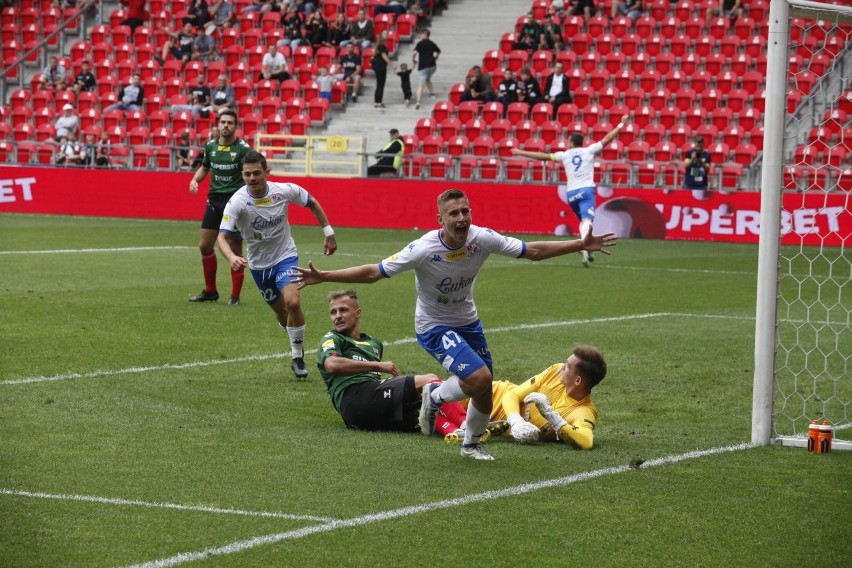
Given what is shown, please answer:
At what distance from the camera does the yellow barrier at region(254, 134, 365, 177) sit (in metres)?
32.0

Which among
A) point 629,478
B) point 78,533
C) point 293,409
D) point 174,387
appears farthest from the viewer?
point 174,387

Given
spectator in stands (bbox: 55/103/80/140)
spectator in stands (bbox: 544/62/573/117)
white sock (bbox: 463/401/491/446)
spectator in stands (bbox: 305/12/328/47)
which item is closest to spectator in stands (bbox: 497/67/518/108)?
spectator in stands (bbox: 544/62/573/117)

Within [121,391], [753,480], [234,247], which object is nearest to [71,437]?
[121,391]

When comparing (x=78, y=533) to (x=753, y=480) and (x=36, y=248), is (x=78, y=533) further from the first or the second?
(x=36, y=248)

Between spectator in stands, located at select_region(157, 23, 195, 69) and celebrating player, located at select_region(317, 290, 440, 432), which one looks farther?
spectator in stands, located at select_region(157, 23, 195, 69)

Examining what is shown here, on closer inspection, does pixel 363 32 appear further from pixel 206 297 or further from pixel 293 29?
pixel 206 297

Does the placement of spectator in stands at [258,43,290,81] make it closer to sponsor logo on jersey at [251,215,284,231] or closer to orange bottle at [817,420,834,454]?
sponsor logo on jersey at [251,215,284,231]

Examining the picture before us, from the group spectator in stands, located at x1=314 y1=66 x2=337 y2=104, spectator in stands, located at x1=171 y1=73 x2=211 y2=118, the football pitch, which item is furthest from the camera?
spectator in stands, located at x1=314 y1=66 x2=337 y2=104

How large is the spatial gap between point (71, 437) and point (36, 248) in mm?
15319

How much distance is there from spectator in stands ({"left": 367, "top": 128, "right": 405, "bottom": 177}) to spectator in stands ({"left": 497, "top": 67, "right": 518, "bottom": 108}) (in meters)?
3.22

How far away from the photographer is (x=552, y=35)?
1337 inches

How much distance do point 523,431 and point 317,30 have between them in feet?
96.8

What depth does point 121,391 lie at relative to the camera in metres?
10.2

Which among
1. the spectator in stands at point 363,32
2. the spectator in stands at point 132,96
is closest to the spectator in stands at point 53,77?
the spectator in stands at point 132,96
